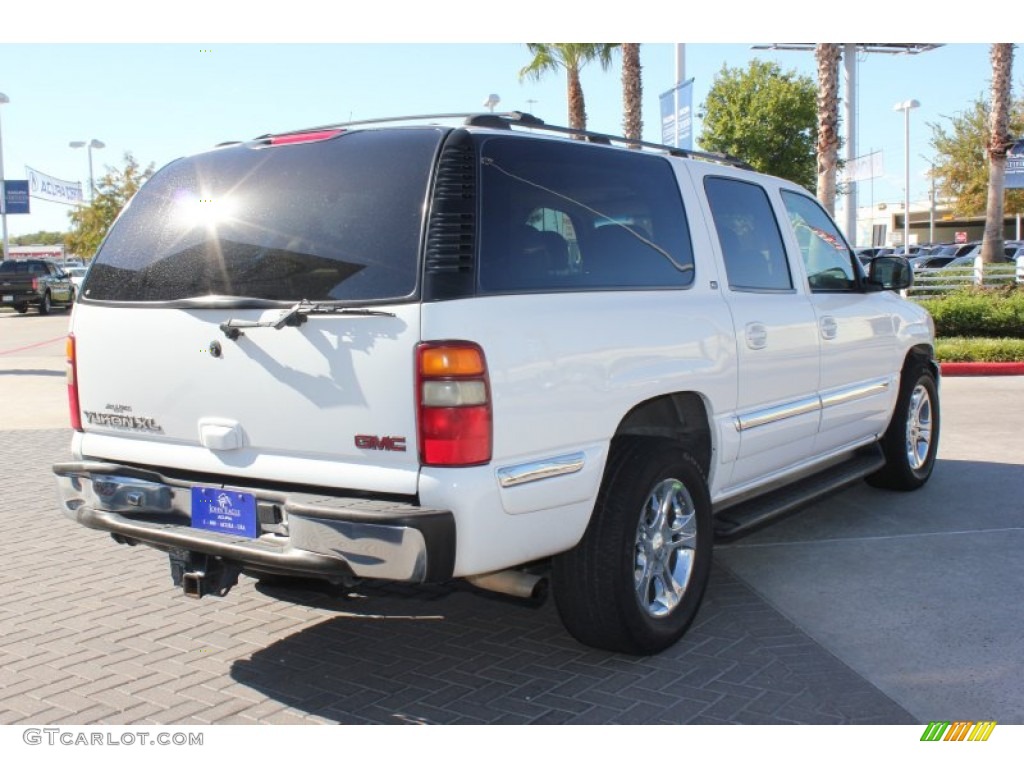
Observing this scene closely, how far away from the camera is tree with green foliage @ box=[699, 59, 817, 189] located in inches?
1357

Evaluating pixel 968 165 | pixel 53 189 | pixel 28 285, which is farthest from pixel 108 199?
pixel 968 165

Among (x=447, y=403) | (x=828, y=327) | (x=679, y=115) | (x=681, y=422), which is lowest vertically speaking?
(x=681, y=422)

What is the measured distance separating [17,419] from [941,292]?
53.1ft

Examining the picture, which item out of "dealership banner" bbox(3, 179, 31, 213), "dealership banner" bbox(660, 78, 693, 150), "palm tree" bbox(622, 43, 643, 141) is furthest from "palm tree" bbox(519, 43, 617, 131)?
"dealership banner" bbox(3, 179, 31, 213)

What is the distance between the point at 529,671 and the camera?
3.99 metres

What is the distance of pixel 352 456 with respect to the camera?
3432 mm

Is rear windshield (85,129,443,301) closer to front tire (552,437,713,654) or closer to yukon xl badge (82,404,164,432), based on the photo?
yukon xl badge (82,404,164,432)

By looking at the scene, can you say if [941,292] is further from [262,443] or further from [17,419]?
[262,443]

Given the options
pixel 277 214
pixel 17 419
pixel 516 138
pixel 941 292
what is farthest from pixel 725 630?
pixel 941 292

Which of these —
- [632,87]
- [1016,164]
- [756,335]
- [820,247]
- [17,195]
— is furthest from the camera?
[17,195]

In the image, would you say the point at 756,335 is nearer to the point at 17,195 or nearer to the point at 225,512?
the point at 225,512

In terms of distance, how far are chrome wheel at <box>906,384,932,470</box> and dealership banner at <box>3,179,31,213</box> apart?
4799 centimetres

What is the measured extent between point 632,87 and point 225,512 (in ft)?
63.8

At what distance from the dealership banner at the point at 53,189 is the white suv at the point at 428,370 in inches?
1939
